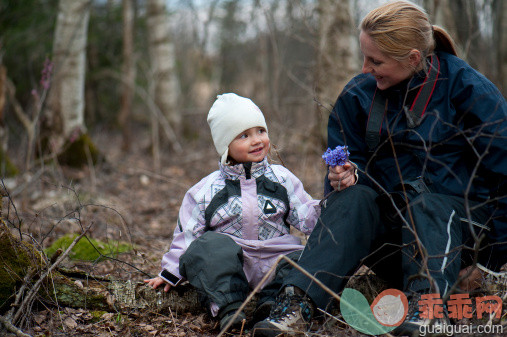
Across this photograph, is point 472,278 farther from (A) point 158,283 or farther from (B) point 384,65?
(A) point 158,283

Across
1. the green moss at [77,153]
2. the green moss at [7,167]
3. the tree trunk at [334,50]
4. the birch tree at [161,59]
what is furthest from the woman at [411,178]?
the birch tree at [161,59]

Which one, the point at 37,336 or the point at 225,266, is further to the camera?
the point at 225,266

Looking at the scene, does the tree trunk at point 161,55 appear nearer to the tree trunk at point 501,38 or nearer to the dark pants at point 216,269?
the tree trunk at point 501,38

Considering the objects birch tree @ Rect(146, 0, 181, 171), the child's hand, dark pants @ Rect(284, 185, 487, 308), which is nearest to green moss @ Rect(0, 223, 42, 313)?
the child's hand

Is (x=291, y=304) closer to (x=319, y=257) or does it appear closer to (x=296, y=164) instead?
(x=319, y=257)

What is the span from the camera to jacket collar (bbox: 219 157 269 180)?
2883 millimetres

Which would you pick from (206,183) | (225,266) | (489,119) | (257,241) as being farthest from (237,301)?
(489,119)

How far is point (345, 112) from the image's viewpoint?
2930mm

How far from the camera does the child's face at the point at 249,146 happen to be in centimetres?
291

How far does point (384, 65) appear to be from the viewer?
270 cm

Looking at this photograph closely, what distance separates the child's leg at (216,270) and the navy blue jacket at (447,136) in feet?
2.25

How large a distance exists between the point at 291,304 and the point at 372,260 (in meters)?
0.61
